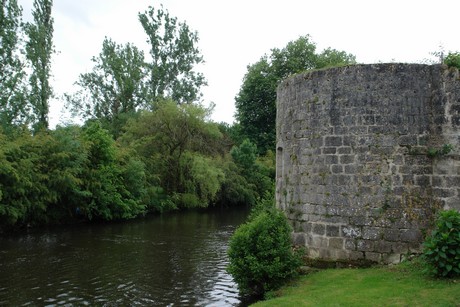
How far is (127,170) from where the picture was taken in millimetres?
27109

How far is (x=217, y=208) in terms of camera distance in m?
35.3

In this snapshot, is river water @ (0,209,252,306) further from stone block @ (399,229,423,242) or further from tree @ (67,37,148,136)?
tree @ (67,37,148,136)

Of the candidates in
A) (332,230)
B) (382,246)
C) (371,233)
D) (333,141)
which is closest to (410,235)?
(382,246)

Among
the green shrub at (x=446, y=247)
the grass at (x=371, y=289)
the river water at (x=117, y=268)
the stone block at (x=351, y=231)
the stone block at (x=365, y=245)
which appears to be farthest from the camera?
the river water at (x=117, y=268)

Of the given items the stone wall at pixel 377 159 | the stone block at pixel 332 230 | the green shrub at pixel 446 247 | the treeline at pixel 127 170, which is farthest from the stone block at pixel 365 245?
the treeline at pixel 127 170

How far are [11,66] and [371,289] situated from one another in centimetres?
2855

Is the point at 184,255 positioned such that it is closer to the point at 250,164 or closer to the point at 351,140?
the point at 351,140

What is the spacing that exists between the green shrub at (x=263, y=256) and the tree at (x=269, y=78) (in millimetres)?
23035

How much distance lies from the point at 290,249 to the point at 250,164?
29054 mm

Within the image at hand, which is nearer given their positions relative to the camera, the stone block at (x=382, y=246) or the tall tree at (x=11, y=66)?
the stone block at (x=382, y=246)

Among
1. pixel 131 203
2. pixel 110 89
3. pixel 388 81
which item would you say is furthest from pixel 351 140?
pixel 110 89

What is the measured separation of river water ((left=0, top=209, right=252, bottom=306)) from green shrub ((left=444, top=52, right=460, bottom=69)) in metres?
6.54

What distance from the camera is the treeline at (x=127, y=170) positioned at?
20453mm

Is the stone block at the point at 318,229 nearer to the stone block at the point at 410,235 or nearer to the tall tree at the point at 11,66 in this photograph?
the stone block at the point at 410,235
